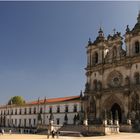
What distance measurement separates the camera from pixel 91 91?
57375 mm

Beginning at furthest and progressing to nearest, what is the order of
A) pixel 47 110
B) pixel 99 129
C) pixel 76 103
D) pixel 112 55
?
pixel 47 110 < pixel 76 103 < pixel 112 55 < pixel 99 129

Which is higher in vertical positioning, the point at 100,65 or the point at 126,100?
the point at 100,65

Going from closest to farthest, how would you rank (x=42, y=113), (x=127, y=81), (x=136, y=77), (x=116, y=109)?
(x=136, y=77), (x=127, y=81), (x=116, y=109), (x=42, y=113)

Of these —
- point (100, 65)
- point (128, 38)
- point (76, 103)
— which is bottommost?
point (76, 103)

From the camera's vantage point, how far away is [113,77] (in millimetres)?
54844

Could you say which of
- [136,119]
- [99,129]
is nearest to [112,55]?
[136,119]

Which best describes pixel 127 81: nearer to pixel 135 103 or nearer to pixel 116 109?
pixel 135 103

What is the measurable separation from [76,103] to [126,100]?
1566 centimetres

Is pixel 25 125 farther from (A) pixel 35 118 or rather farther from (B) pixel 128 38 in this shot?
(B) pixel 128 38

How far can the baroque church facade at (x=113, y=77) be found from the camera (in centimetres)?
5066

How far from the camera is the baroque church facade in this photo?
50656mm

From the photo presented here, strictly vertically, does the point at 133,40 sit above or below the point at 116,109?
above

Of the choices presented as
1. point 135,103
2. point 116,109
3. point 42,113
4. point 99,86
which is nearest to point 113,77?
point 99,86

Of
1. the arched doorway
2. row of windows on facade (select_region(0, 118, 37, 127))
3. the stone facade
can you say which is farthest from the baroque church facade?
row of windows on facade (select_region(0, 118, 37, 127))
